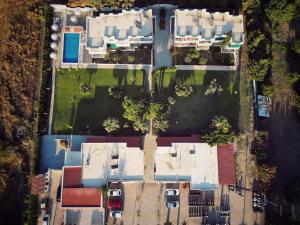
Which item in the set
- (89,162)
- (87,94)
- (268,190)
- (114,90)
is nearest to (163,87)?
(114,90)

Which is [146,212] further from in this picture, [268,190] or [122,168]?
[268,190]

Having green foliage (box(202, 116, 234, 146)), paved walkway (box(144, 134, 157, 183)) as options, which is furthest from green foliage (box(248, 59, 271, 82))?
paved walkway (box(144, 134, 157, 183))

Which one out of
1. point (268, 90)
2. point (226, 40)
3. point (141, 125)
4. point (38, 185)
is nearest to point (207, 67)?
point (226, 40)

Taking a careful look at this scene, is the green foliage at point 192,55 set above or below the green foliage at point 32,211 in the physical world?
above

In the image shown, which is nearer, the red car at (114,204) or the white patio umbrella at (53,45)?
the red car at (114,204)

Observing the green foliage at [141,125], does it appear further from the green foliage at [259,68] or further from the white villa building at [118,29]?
the green foliage at [259,68]

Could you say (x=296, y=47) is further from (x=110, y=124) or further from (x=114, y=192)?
(x=114, y=192)

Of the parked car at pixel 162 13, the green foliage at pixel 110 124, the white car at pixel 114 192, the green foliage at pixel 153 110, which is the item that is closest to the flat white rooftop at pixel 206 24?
the parked car at pixel 162 13
